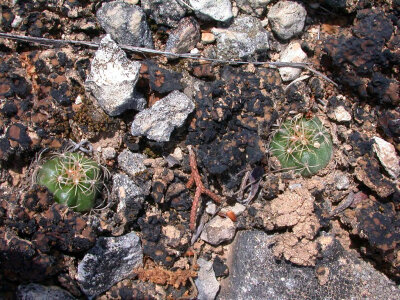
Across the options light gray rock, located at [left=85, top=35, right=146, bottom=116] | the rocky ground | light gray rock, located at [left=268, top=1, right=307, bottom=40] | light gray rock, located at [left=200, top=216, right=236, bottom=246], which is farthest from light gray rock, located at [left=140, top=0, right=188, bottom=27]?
light gray rock, located at [left=200, top=216, right=236, bottom=246]

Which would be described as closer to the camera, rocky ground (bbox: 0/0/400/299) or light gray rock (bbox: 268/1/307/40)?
rocky ground (bbox: 0/0/400/299)

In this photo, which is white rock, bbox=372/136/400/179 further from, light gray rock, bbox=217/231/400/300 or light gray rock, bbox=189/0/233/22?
light gray rock, bbox=189/0/233/22

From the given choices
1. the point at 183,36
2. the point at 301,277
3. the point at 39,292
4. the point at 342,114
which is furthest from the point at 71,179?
the point at 342,114

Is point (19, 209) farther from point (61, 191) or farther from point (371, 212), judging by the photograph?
point (371, 212)

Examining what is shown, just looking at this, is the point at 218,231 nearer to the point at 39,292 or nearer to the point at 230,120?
the point at 230,120

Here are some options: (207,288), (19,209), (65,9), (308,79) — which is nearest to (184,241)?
(207,288)

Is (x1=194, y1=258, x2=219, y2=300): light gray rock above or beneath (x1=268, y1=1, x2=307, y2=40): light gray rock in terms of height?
beneath
